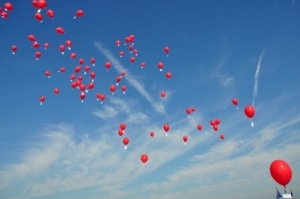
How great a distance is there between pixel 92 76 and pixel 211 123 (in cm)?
1046

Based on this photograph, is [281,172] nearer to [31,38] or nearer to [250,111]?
[250,111]

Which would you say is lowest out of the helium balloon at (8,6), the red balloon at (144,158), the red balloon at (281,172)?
the red balloon at (281,172)

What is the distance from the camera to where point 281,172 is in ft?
53.6

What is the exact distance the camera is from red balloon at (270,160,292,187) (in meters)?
16.3

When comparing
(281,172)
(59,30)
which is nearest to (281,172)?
(281,172)

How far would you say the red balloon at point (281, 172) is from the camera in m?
16.3

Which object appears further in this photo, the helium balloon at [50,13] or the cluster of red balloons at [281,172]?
the helium balloon at [50,13]

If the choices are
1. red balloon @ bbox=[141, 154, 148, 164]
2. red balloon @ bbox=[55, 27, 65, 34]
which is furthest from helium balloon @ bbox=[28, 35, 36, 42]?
red balloon @ bbox=[141, 154, 148, 164]

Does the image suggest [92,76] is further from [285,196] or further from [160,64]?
[285,196]

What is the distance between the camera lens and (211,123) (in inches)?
1109

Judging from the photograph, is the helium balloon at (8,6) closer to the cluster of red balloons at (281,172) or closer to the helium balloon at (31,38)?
the helium balloon at (31,38)

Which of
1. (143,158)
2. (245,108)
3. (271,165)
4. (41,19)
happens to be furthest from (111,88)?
(271,165)

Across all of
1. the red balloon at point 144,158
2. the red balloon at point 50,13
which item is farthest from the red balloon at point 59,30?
the red balloon at point 144,158

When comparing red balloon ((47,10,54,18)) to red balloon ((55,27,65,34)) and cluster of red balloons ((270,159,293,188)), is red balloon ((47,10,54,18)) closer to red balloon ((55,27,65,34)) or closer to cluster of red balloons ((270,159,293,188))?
red balloon ((55,27,65,34))
